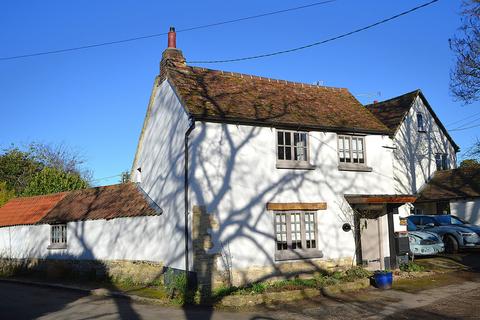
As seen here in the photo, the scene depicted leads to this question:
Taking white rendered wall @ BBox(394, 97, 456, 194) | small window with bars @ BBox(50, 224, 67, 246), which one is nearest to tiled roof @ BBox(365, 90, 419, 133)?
white rendered wall @ BBox(394, 97, 456, 194)

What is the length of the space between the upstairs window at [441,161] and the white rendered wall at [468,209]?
6.26 m

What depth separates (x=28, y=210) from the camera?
23547 millimetres

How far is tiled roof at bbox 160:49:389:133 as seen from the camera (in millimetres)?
14844

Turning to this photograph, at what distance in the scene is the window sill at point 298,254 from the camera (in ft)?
48.1

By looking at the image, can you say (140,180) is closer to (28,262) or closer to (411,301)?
(28,262)

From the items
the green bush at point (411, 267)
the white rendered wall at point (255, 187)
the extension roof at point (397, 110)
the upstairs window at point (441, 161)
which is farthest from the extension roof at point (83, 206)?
the upstairs window at point (441, 161)

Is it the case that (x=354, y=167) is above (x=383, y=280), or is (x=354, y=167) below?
above

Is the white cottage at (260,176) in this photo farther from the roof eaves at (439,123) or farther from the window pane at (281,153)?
the roof eaves at (439,123)

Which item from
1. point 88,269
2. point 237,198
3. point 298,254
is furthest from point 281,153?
point 88,269

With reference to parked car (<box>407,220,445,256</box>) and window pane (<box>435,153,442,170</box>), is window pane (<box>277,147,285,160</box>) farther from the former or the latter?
window pane (<box>435,153,442,170</box>)

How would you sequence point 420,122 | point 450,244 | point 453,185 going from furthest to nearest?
point 420,122 < point 453,185 < point 450,244

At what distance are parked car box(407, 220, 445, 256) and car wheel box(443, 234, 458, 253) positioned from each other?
1156 mm

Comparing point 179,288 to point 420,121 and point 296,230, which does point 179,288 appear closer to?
point 296,230

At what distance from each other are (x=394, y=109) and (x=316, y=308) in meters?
24.0
